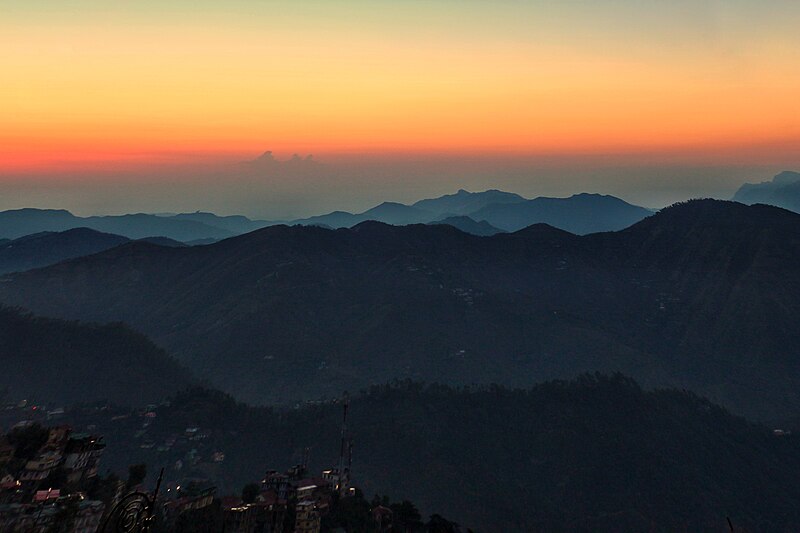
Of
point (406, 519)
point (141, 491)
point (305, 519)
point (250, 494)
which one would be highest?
point (141, 491)

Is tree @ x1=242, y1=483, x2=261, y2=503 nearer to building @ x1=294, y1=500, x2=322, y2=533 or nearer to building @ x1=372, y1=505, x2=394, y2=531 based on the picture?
building @ x1=294, y1=500, x2=322, y2=533

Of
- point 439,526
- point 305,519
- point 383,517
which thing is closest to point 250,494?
point 305,519

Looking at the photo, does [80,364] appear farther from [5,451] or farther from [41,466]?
[41,466]

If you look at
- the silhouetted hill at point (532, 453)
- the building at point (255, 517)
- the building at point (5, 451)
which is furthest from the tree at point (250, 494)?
the silhouetted hill at point (532, 453)

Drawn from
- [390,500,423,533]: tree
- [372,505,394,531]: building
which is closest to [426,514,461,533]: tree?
[390,500,423,533]: tree

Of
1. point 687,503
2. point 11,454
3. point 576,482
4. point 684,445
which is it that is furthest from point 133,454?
point 684,445
